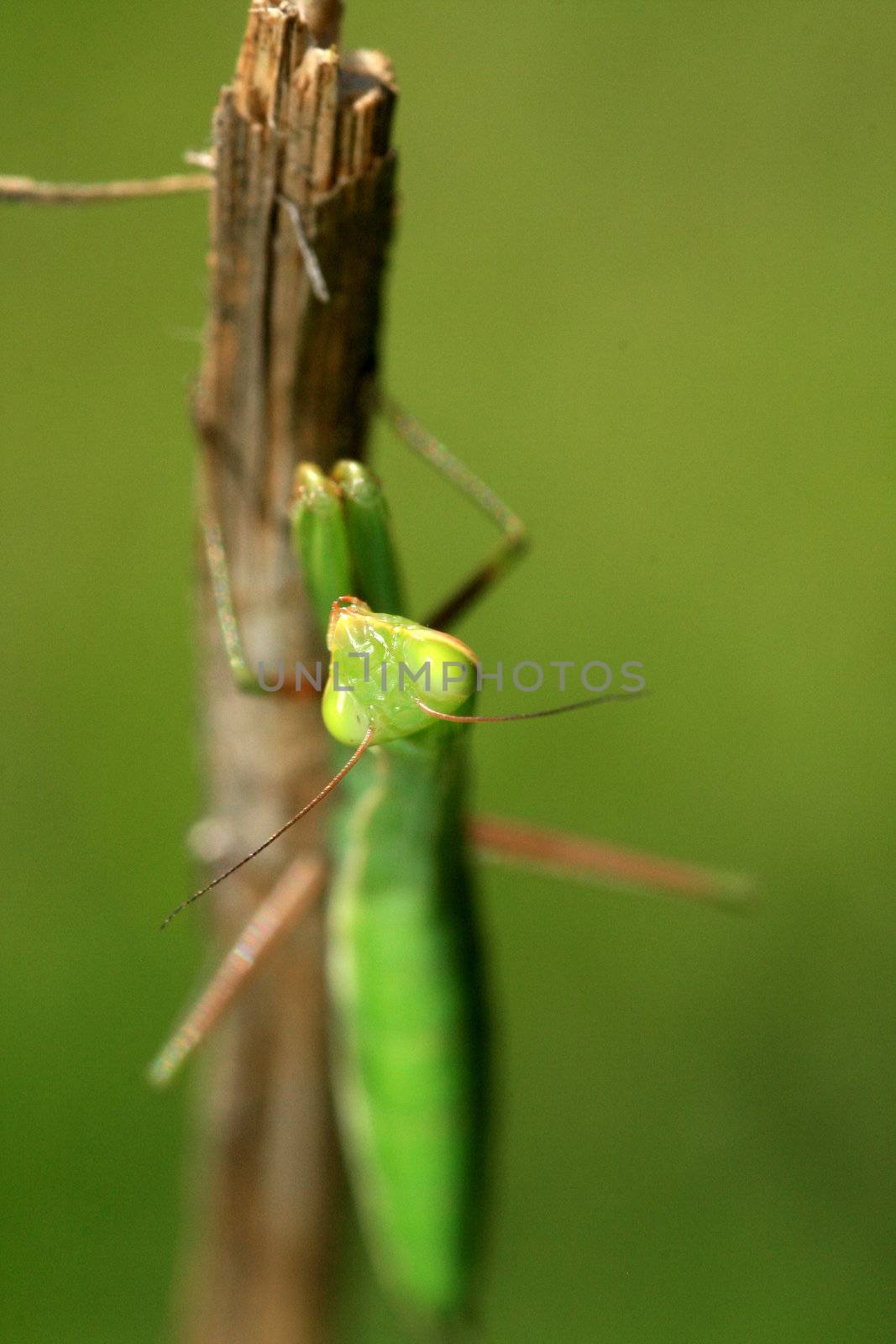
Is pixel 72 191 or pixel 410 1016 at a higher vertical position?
pixel 72 191

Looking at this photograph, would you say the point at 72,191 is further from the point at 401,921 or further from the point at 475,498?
the point at 401,921

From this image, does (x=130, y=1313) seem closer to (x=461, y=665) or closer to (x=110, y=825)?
(x=110, y=825)

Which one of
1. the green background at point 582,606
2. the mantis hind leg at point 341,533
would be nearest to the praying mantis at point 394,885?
the mantis hind leg at point 341,533

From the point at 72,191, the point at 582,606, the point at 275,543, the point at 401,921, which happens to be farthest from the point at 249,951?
the point at 582,606

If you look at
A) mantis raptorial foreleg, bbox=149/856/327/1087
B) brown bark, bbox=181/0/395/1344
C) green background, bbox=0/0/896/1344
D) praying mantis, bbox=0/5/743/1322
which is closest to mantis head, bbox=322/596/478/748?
praying mantis, bbox=0/5/743/1322

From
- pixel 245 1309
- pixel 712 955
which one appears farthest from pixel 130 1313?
pixel 712 955

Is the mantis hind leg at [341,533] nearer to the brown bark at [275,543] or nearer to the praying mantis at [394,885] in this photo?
the praying mantis at [394,885]
